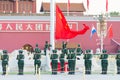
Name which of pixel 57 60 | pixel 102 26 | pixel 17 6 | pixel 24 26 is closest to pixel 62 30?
pixel 57 60

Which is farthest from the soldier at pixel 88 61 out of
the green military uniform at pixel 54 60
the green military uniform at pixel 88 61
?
the green military uniform at pixel 54 60

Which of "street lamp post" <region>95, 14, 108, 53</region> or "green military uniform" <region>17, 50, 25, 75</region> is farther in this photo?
"street lamp post" <region>95, 14, 108, 53</region>

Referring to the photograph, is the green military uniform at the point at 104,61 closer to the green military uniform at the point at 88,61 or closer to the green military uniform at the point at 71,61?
the green military uniform at the point at 88,61

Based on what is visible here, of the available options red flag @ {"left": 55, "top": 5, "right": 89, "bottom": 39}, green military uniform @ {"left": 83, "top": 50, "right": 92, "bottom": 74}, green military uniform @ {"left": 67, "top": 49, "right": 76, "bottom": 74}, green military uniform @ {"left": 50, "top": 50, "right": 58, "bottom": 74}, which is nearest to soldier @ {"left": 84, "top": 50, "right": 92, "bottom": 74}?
green military uniform @ {"left": 83, "top": 50, "right": 92, "bottom": 74}

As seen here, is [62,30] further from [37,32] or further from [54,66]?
[37,32]

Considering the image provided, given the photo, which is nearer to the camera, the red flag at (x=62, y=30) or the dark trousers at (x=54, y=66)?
the dark trousers at (x=54, y=66)

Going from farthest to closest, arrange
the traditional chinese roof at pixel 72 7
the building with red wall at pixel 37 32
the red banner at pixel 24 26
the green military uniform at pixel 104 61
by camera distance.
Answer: the traditional chinese roof at pixel 72 7
the building with red wall at pixel 37 32
the red banner at pixel 24 26
the green military uniform at pixel 104 61

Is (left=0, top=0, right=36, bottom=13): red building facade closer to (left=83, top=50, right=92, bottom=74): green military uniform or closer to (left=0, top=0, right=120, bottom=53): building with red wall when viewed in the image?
(left=0, top=0, right=120, bottom=53): building with red wall

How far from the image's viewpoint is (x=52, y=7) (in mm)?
21312

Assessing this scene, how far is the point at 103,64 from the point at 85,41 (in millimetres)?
16149

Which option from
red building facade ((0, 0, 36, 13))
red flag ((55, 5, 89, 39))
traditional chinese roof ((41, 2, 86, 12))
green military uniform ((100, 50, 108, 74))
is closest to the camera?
green military uniform ((100, 50, 108, 74))

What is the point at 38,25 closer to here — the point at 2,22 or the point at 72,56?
the point at 2,22

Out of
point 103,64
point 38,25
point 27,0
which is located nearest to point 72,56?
point 103,64
